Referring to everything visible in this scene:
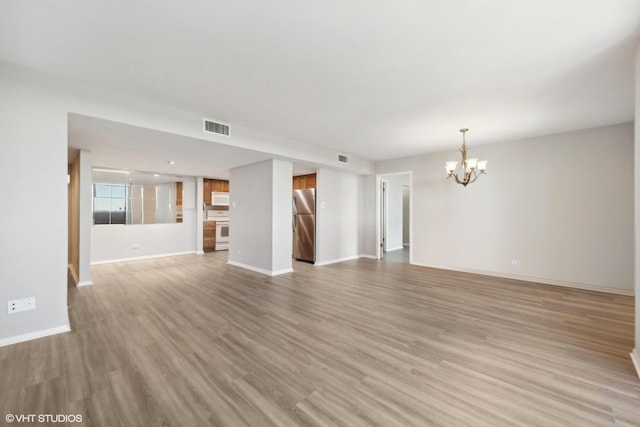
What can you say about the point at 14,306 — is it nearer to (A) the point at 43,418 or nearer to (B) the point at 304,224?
(A) the point at 43,418

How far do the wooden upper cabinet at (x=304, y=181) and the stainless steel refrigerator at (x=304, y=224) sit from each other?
31cm

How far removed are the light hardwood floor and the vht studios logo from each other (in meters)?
0.04

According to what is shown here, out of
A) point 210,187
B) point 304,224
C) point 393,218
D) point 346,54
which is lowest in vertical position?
point 304,224

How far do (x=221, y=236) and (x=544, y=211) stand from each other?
811 centimetres

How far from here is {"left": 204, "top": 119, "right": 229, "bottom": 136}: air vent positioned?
3809 mm

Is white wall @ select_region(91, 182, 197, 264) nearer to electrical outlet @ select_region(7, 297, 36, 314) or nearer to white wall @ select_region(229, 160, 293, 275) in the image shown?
white wall @ select_region(229, 160, 293, 275)

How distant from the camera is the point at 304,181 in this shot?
712 cm

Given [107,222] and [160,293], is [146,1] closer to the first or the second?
[160,293]

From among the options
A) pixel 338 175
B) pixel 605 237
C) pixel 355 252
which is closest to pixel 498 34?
pixel 605 237

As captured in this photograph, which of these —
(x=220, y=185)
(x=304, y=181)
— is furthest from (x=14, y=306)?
(x=220, y=185)

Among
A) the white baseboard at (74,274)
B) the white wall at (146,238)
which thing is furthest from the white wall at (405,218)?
the white baseboard at (74,274)

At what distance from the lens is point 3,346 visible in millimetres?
2445

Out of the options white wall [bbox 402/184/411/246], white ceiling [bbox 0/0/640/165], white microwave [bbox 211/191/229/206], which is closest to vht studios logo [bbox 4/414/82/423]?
white ceiling [bbox 0/0/640/165]

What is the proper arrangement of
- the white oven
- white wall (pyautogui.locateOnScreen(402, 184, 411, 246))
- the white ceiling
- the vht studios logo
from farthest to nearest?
white wall (pyautogui.locateOnScreen(402, 184, 411, 246)) → the white oven → the white ceiling → the vht studios logo
